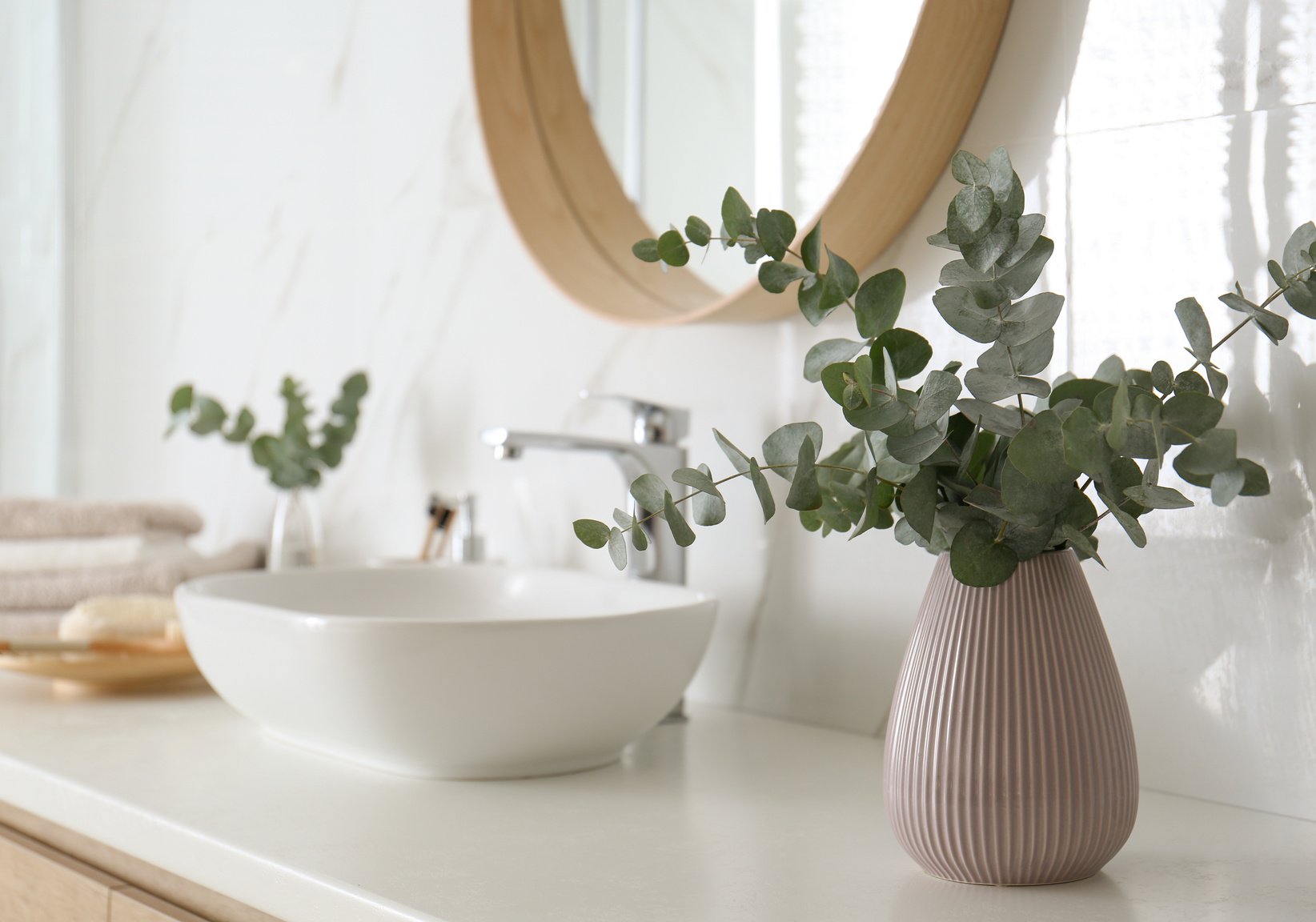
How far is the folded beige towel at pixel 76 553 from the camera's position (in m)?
1.43

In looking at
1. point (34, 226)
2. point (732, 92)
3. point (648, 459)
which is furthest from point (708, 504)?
point (34, 226)

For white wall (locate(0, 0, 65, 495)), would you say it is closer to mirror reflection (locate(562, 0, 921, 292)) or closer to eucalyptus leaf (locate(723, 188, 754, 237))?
mirror reflection (locate(562, 0, 921, 292))

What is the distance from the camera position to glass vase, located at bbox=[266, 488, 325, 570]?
1484 mm

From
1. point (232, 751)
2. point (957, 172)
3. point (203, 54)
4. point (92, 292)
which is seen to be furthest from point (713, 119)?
point (92, 292)

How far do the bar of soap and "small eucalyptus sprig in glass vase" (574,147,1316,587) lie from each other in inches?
28.9

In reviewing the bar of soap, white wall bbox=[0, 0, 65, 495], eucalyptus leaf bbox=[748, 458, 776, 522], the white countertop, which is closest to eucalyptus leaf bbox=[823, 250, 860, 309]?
eucalyptus leaf bbox=[748, 458, 776, 522]

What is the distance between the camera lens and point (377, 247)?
4.98ft

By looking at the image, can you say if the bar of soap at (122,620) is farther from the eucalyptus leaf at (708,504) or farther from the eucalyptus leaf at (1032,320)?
the eucalyptus leaf at (1032,320)

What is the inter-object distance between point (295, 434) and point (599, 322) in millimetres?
429

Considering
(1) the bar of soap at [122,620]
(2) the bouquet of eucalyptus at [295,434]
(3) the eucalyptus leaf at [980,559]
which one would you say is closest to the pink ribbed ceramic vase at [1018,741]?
(3) the eucalyptus leaf at [980,559]

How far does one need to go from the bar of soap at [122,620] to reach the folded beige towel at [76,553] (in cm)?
15

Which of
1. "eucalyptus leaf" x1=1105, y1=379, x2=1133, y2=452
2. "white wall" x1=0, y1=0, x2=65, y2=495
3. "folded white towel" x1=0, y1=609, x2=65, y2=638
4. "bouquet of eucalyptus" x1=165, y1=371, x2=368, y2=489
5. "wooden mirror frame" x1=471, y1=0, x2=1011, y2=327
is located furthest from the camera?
"white wall" x1=0, y1=0, x2=65, y2=495

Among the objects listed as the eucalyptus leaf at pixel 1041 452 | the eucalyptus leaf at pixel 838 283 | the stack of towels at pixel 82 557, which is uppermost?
the eucalyptus leaf at pixel 838 283

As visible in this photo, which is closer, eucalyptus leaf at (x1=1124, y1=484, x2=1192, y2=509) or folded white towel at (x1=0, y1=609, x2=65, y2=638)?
eucalyptus leaf at (x1=1124, y1=484, x2=1192, y2=509)
